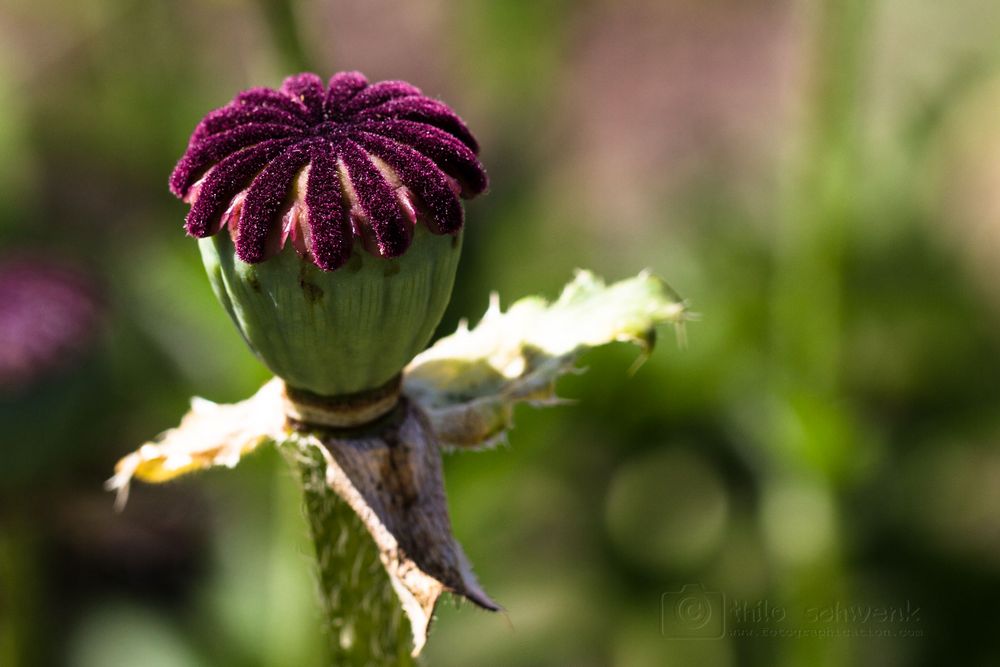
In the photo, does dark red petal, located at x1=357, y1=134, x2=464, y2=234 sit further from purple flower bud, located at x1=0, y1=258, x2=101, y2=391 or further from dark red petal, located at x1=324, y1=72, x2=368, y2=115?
purple flower bud, located at x1=0, y1=258, x2=101, y2=391

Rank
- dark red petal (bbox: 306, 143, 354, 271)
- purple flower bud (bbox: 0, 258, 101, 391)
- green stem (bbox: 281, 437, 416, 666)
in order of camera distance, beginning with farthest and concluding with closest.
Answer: purple flower bud (bbox: 0, 258, 101, 391) → green stem (bbox: 281, 437, 416, 666) → dark red petal (bbox: 306, 143, 354, 271)

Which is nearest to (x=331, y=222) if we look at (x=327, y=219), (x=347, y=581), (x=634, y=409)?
(x=327, y=219)

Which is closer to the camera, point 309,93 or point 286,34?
point 309,93

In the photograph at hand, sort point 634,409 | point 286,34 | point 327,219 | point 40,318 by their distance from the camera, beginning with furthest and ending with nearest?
point 634,409 < point 40,318 < point 286,34 < point 327,219

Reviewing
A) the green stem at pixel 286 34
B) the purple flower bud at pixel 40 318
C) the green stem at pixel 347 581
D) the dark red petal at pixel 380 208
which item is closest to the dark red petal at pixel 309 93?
the dark red petal at pixel 380 208

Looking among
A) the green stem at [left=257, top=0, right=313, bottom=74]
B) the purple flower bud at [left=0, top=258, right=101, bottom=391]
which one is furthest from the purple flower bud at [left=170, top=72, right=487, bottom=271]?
the purple flower bud at [left=0, top=258, right=101, bottom=391]

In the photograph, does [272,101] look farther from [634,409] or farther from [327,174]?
[634,409]

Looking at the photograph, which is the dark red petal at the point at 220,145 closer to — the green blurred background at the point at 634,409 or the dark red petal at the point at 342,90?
the dark red petal at the point at 342,90
